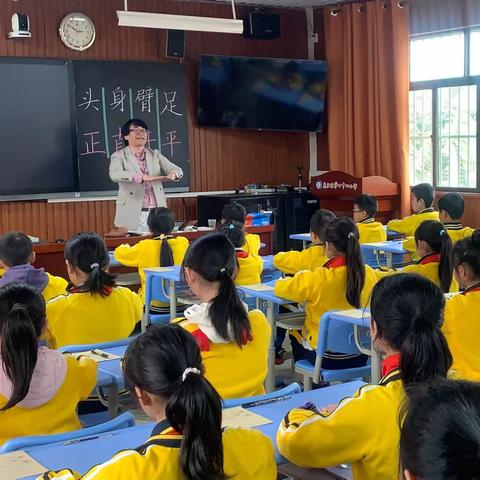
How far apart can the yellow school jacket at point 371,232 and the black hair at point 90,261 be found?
335 centimetres

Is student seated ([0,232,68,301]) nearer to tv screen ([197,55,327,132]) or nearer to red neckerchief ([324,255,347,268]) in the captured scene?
red neckerchief ([324,255,347,268])

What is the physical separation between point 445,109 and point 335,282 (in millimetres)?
5272

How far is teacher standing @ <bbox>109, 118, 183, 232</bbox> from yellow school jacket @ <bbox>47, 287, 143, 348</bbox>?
3721 millimetres

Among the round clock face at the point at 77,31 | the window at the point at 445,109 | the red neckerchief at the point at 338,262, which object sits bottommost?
the red neckerchief at the point at 338,262

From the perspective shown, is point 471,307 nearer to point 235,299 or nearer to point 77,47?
point 235,299

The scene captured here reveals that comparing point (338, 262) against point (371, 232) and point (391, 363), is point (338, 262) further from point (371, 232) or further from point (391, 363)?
point (371, 232)

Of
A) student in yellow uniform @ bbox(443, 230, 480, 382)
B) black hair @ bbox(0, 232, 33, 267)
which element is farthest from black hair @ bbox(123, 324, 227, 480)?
black hair @ bbox(0, 232, 33, 267)

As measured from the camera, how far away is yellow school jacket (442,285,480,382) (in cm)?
305

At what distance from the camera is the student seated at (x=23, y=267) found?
403cm

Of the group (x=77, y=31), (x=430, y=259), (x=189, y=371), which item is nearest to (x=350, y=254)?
(x=430, y=259)

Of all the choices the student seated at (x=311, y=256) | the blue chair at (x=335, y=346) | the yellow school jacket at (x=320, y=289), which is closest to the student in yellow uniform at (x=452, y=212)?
the student seated at (x=311, y=256)

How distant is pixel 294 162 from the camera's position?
9.80 metres

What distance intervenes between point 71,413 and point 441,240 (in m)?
2.40

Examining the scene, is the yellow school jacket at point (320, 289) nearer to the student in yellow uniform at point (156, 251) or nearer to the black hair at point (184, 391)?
the student in yellow uniform at point (156, 251)
